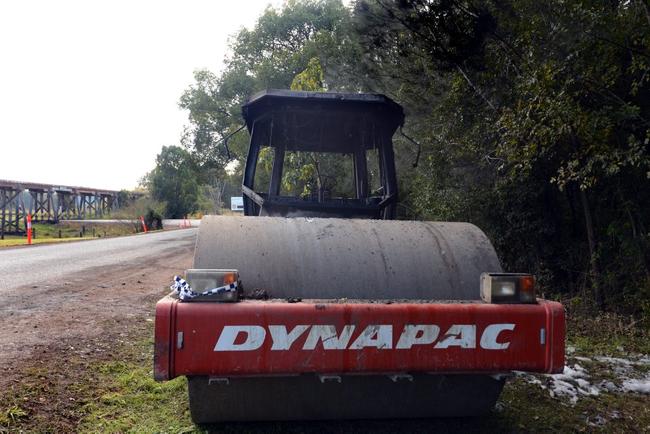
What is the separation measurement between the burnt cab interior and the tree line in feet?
0.96

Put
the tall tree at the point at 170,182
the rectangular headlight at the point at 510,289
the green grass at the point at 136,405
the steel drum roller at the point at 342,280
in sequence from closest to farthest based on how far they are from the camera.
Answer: the rectangular headlight at the point at 510,289, the steel drum roller at the point at 342,280, the green grass at the point at 136,405, the tall tree at the point at 170,182

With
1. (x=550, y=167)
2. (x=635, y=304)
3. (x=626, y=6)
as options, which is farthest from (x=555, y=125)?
(x=635, y=304)

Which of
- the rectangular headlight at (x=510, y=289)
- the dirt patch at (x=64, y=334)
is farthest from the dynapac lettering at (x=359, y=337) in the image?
the dirt patch at (x=64, y=334)

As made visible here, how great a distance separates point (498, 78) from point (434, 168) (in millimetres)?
2261

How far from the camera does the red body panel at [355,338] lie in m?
2.26

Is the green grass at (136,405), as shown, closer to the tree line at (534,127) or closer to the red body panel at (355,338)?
the red body panel at (355,338)

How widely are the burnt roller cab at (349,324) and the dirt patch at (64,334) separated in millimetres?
1306

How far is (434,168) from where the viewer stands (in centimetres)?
904

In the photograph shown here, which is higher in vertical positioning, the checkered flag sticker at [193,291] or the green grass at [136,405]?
the checkered flag sticker at [193,291]

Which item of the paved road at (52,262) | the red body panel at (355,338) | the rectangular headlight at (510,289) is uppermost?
the rectangular headlight at (510,289)

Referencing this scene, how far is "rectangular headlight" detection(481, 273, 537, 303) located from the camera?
253 centimetres

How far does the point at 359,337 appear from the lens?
2330 mm

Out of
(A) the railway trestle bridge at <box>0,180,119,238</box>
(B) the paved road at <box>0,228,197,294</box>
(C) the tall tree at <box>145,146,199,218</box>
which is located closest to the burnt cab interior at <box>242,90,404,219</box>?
(B) the paved road at <box>0,228,197,294</box>

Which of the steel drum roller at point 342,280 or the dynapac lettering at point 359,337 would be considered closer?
the dynapac lettering at point 359,337
